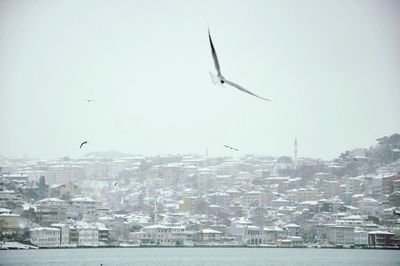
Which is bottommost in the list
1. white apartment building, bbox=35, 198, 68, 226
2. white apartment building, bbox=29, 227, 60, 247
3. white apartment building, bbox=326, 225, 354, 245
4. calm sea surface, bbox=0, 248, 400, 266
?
calm sea surface, bbox=0, 248, 400, 266

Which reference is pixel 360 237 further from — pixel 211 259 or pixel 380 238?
pixel 211 259

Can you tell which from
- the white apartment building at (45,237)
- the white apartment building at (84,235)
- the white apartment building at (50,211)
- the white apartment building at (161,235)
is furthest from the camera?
the white apartment building at (50,211)

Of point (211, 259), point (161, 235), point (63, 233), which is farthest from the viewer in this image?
point (161, 235)

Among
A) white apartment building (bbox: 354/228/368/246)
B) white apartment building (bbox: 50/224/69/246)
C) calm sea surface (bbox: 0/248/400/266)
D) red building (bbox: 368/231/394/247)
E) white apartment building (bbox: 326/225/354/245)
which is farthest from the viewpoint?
white apartment building (bbox: 326/225/354/245)

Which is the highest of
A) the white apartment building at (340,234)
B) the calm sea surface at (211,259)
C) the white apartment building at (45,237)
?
the white apartment building at (340,234)

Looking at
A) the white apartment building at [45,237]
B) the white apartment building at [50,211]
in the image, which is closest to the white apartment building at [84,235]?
the white apartment building at [45,237]

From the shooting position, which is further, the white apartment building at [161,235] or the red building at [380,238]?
the white apartment building at [161,235]

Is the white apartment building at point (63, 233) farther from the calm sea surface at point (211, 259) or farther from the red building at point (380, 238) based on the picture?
the red building at point (380, 238)

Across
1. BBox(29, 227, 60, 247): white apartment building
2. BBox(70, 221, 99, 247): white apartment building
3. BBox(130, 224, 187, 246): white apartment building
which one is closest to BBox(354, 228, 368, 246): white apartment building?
BBox(130, 224, 187, 246): white apartment building

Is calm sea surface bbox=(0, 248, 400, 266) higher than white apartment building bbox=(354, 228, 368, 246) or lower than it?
lower

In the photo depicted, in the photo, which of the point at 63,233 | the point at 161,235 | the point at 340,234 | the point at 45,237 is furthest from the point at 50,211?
the point at 340,234

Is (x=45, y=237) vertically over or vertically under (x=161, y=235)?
under

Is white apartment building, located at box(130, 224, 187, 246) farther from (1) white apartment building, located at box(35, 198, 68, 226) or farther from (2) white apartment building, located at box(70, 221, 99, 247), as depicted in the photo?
(1) white apartment building, located at box(35, 198, 68, 226)

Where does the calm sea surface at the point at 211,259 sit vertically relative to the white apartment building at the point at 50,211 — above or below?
below
